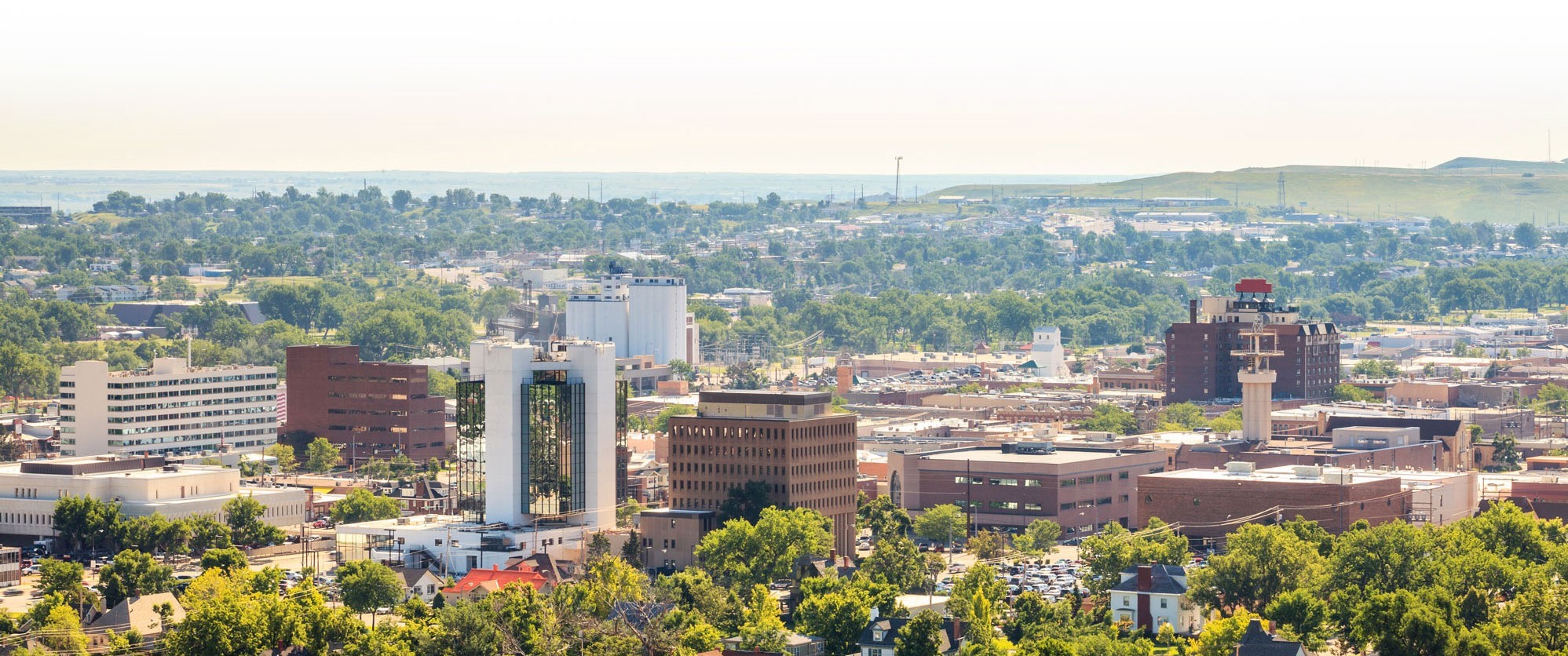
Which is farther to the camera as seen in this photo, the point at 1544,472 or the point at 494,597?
the point at 1544,472

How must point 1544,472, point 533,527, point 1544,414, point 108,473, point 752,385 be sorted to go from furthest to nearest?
point 752,385, point 1544,414, point 1544,472, point 108,473, point 533,527

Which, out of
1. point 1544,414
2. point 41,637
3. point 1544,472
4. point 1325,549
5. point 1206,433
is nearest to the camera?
point 41,637

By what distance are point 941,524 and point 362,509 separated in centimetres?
2272

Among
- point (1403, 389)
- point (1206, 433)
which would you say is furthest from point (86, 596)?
point (1403, 389)

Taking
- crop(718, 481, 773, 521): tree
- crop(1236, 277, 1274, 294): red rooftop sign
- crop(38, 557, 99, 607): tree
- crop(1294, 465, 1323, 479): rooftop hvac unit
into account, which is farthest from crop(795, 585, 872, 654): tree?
crop(1236, 277, 1274, 294): red rooftop sign

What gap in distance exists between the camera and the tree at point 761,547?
291 ft

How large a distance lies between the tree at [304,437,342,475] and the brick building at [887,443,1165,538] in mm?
32799

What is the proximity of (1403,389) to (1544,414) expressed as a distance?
8319mm

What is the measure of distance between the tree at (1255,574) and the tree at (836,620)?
1067cm

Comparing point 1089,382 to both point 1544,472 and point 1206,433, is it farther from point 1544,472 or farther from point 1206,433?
point 1544,472

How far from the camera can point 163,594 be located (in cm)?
8269

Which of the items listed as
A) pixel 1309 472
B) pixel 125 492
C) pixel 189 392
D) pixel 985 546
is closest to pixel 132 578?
pixel 125 492

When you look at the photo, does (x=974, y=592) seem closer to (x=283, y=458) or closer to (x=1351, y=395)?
(x=283, y=458)

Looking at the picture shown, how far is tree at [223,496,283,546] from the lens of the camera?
4038 inches
